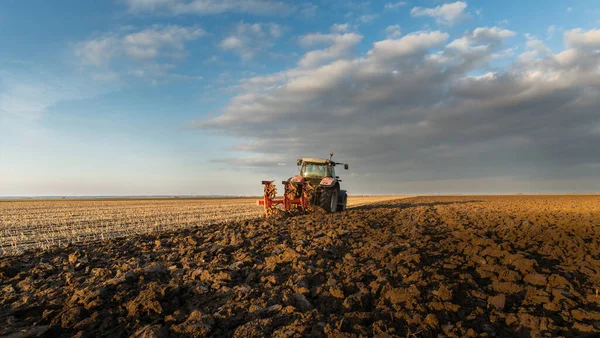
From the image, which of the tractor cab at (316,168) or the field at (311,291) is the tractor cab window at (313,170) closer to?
the tractor cab at (316,168)

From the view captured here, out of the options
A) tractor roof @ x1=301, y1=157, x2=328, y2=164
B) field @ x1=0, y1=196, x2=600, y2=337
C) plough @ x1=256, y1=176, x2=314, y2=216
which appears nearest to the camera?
field @ x1=0, y1=196, x2=600, y2=337

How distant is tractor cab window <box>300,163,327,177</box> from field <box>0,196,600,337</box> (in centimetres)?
→ 807

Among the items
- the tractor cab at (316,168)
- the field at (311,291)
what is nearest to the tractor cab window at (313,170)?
the tractor cab at (316,168)

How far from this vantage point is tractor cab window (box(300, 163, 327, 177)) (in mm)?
15625

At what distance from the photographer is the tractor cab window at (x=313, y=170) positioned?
51.3 ft

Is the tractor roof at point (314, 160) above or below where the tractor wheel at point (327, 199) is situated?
above

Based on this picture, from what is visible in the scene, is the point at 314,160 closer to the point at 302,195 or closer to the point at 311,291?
the point at 302,195

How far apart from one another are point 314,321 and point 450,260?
11.2 feet

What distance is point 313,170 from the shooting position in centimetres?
1577

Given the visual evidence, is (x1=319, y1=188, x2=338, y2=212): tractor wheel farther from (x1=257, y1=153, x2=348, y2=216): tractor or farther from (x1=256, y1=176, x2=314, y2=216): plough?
(x1=256, y1=176, x2=314, y2=216): plough

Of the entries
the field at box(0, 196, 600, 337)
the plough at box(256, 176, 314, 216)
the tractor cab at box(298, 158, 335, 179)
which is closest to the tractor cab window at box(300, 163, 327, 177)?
the tractor cab at box(298, 158, 335, 179)

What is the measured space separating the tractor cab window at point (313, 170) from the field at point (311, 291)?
318 inches

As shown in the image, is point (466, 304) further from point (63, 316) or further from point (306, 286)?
point (63, 316)

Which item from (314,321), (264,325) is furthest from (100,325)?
(314,321)
